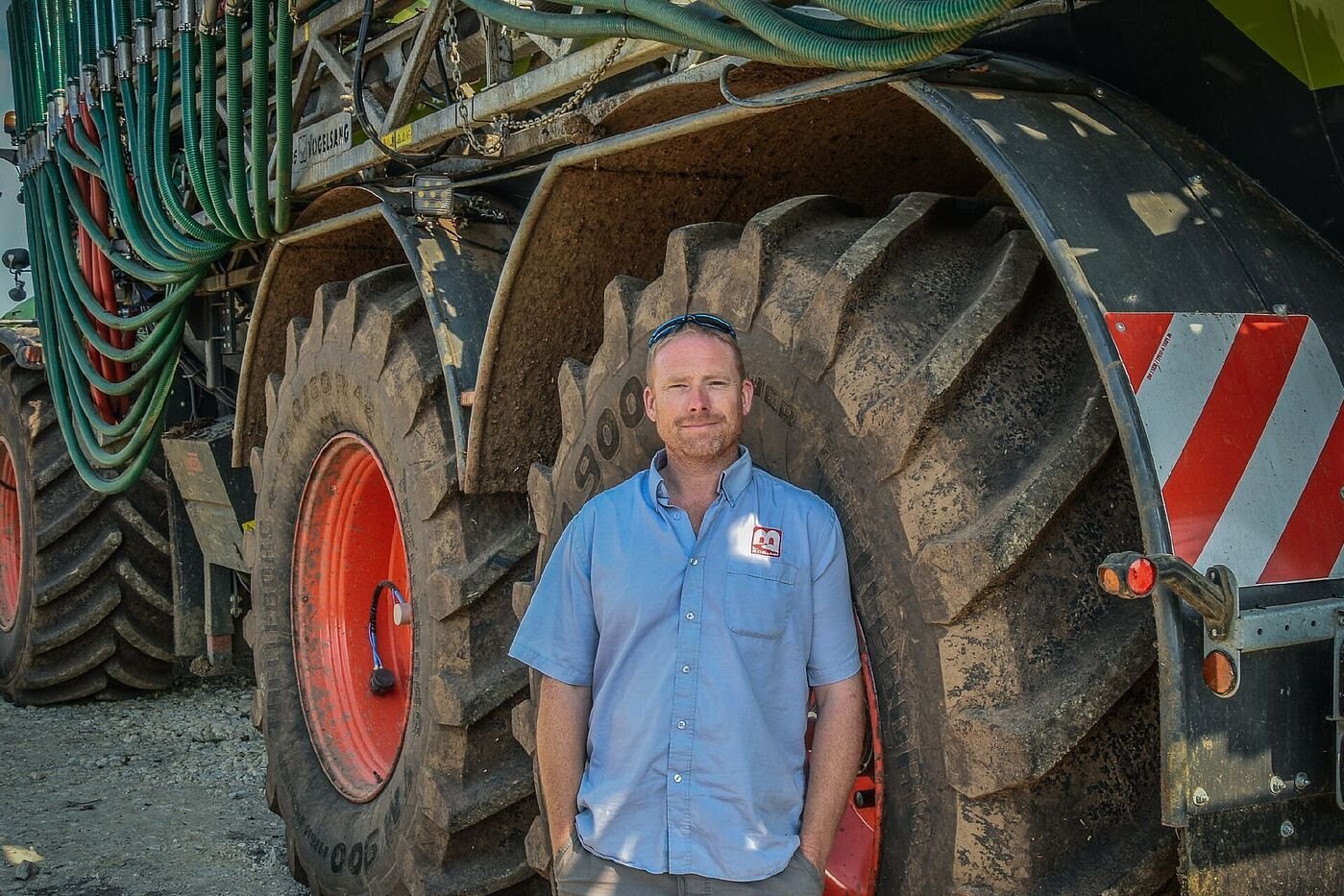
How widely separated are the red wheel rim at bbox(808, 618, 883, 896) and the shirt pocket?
0.38ft

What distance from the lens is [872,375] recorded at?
6.49 feet

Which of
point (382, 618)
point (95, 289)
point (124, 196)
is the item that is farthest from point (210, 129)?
point (382, 618)

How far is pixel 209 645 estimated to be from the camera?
5258 millimetres

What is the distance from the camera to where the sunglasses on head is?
2.18 meters

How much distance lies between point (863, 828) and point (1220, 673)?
743 mm

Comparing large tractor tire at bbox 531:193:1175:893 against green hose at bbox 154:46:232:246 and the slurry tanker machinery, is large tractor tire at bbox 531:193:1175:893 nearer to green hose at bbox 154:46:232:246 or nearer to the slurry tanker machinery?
the slurry tanker machinery

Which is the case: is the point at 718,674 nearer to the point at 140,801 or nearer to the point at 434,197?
the point at 434,197

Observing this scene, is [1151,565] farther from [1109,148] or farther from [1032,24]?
[1032,24]

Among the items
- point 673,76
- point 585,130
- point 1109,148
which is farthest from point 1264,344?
point 585,130

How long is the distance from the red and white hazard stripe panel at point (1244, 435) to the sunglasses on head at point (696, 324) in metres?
0.70

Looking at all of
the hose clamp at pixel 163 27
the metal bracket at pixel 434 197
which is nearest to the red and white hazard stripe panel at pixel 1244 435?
the metal bracket at pixel 434 197

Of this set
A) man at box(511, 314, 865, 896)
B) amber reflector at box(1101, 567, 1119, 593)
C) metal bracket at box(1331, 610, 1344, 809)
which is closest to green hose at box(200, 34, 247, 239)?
man at box(511, 314, 865, 896)

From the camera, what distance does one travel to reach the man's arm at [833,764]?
2.02m

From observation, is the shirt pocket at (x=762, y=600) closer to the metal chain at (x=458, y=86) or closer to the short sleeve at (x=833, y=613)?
the short sleeve at (x=833, y=613)
